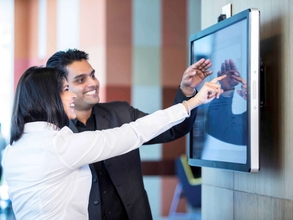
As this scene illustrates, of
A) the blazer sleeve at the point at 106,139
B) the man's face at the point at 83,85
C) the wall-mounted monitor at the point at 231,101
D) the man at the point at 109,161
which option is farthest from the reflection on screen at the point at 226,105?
the man's face at the point at 83,85

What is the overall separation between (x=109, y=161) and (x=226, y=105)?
693mm

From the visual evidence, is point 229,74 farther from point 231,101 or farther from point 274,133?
point 274,133

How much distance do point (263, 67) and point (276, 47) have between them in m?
0.09

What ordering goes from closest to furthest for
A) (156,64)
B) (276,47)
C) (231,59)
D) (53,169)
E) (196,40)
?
(53,169) → (276,47) → (231,59) → (196,40) → (156,64)

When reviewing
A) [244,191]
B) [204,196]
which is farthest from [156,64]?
[244,191]

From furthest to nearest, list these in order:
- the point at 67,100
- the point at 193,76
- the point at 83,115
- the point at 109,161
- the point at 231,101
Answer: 1. the point at 83,115
2. the point at 109,161
3. the point at 193,76
4. the point at 231,101
5. the point at 67,100

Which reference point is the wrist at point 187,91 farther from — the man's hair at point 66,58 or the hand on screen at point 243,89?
the man's hair at point 66,58

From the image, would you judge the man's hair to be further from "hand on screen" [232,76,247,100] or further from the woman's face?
"hand on screen" [232,76,247,100]

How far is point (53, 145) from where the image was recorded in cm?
176

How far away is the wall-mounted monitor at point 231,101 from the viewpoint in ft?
6.12

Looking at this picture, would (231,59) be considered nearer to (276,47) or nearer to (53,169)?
(276,47)

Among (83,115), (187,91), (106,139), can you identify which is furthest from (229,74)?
(83,115)

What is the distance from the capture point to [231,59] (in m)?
2.09

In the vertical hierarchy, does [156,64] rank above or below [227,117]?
above
